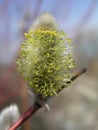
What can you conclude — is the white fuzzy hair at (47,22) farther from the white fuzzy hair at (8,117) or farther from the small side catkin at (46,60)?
the white fuzzy hair at (8,117)

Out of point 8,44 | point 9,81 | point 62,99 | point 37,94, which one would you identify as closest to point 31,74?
point 37,94

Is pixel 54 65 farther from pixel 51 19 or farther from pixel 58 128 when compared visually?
pixel 58 128

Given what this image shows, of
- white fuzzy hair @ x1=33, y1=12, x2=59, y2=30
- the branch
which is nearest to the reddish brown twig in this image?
the branch

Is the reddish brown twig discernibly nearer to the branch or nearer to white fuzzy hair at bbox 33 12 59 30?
the branch

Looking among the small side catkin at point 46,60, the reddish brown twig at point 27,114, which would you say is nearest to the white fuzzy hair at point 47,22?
the small side catkin at point 46,60

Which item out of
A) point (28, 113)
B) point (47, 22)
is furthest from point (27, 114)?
point (47, 22)

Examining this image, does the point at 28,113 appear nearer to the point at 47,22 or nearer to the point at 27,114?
the point at 27,114

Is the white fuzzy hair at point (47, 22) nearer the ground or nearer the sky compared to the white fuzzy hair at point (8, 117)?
nearer the sky
